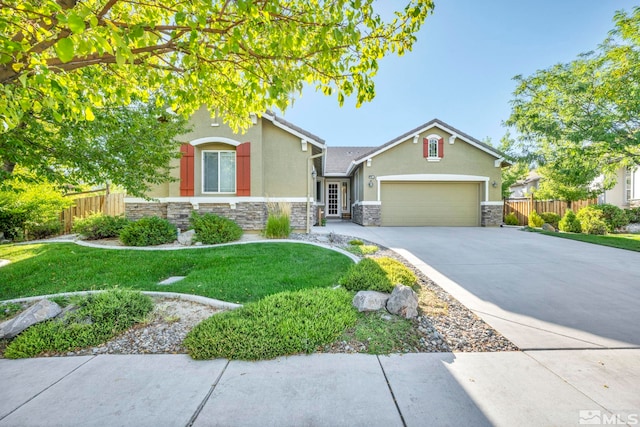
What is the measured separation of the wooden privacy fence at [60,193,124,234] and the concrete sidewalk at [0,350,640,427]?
32.9 feet

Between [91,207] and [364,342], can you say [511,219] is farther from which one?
[91,207]

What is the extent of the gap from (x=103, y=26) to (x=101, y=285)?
3.95 m

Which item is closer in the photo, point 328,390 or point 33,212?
point 328,390

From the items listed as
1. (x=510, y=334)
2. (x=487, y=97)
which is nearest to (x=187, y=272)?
(x=510, y=334)

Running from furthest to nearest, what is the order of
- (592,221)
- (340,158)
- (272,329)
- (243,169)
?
(340,158) < (592,221) < (243,169) < (272,329)

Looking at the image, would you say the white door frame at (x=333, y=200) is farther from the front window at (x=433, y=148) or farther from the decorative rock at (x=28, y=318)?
the decorative rock at (x=28, y=318)

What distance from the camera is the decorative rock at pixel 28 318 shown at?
9.21ft

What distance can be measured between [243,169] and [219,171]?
3.54 ft

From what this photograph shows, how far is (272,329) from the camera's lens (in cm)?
266

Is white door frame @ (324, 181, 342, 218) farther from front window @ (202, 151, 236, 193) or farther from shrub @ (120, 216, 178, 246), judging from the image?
shrub @ (120, 216, 178, 246)

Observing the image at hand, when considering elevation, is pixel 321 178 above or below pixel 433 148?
below

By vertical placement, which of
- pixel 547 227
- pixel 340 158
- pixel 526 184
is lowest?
pixel 547 227

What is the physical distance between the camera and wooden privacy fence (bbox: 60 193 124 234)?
32.3 feet

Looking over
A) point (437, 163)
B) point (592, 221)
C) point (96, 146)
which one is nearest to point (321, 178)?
point (437, 163)
